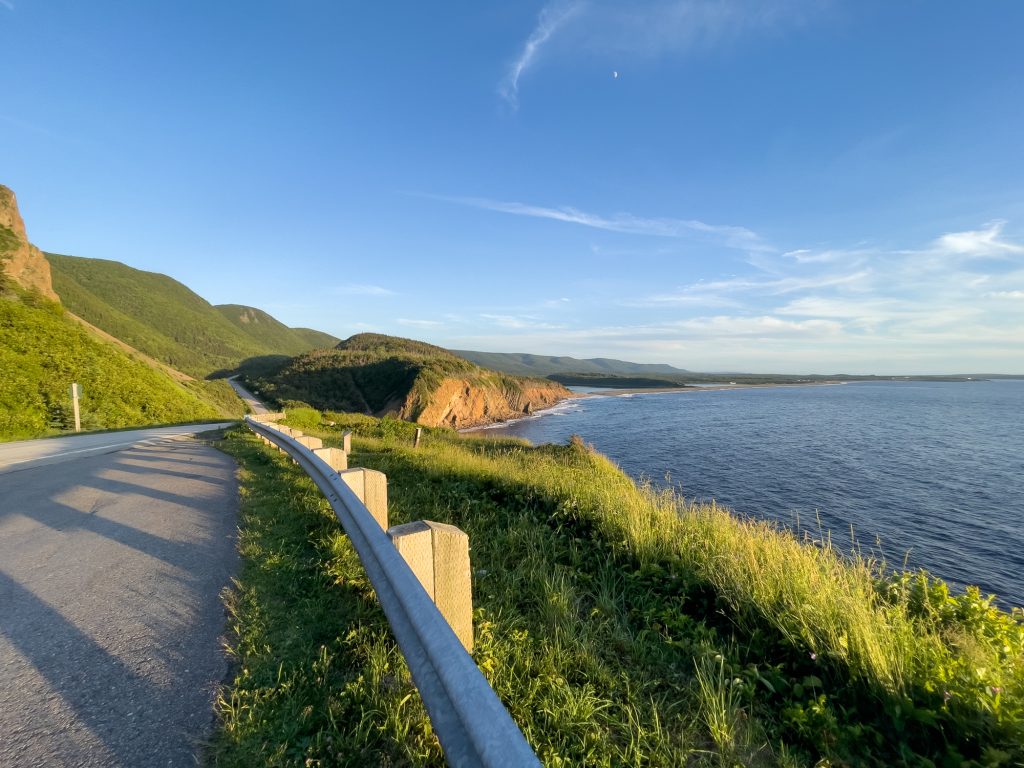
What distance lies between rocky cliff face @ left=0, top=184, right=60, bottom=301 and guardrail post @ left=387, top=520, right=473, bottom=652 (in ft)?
107

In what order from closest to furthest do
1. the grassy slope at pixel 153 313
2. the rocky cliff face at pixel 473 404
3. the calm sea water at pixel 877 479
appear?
1. the calm sea water at pixel 877 479
2. the rocky cliff face at pixel 473 404
3. the grassy slope at pixel 153 313

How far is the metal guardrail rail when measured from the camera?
1.28m

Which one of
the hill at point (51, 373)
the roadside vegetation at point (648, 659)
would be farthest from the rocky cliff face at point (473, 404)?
the roadside vegetation at point (648, 659)

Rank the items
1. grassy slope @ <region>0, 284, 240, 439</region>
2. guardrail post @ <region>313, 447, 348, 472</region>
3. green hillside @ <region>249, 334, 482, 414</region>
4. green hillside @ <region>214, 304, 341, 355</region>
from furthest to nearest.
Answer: green hillside @ <region>214, 304, 341, 355</region> < green hillside @ <region>249, 334, 482, 414</region> < grassy slope @ <region>0, 284, 240, 439</region> < guardrail post @ <region>313, 447, 348, 472</region>

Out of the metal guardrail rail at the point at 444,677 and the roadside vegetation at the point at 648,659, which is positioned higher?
the metal guardrail rail at the point at 444,677

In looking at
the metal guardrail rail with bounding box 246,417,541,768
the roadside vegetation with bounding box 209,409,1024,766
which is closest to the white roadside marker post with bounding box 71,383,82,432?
the roadside vegetation with bounding box 209,409,1024,766

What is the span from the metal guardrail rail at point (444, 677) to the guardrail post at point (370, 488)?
0.73m

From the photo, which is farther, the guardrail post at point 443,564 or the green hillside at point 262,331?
the green hillside at point 262,331

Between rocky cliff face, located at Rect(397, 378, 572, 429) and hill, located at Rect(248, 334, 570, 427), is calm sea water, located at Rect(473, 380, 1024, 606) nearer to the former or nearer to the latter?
rocky cliff face, located at Rect(397, 378, 572, 429)

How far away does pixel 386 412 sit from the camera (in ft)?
211

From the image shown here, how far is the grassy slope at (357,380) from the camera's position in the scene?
64750 mm

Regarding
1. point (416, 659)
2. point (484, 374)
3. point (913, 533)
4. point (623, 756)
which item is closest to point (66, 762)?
point (416, 659)

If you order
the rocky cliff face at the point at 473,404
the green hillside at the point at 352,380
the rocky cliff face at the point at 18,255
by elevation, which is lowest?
the rocky cliff face at the point at 473,404

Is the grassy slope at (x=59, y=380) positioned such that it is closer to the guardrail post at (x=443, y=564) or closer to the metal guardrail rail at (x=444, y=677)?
the metal guardrail rail at (x=444, y=677)
